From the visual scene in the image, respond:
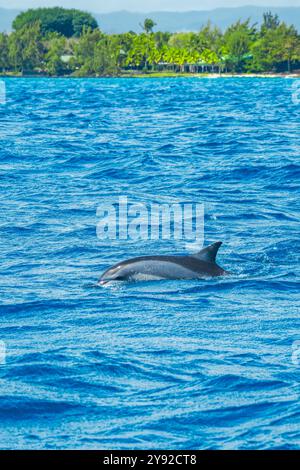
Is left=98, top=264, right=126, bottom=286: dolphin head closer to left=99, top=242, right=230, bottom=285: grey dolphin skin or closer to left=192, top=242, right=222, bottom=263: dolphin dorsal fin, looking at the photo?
left=99, top=242, right=230, bottom=285: grey dolphin skin

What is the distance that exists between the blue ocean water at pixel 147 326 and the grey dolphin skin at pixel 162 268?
0.28 meters

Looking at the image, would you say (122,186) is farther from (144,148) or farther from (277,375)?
(277,375)

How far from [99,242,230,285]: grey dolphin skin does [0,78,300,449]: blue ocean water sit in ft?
0.93

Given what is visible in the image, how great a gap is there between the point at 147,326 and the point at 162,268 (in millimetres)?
2880

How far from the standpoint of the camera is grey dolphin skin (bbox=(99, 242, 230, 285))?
16.8 meters

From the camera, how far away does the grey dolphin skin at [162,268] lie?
1684 centimetres

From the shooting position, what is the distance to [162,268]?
667 inches

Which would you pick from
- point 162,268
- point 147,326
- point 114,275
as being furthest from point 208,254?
point 147,326

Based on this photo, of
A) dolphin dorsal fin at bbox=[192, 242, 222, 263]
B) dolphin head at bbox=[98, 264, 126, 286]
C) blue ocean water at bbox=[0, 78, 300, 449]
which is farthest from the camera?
dolphin dorsal fin at bbox=[192, 242, 222, 263]

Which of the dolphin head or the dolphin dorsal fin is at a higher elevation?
the dolphin dorsal fin

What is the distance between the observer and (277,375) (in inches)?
473

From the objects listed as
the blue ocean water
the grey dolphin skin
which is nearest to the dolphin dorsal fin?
the grey dolphin skin

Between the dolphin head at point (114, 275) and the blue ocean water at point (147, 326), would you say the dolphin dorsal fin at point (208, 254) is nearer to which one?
the blue ocean water at point (147, 326)

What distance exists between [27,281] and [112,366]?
5.21 metres
